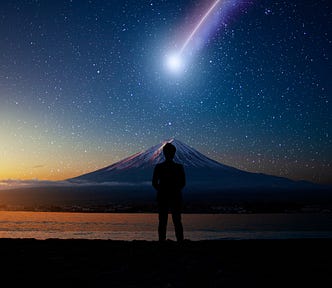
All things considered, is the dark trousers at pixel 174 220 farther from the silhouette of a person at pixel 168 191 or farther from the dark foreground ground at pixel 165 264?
the dark foreground ground at pixel 165 264

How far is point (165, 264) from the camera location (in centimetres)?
702

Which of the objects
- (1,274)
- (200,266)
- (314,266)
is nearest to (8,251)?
(1,274)

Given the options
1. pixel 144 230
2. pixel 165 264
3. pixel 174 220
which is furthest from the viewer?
pixel 144 230

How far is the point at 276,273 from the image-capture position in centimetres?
638

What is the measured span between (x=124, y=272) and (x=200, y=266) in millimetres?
1101

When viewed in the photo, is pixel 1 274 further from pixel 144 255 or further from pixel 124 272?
pixel 144 255

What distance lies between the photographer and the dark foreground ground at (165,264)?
5.91 m

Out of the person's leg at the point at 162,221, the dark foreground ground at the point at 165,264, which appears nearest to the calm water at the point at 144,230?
the person's leg at the point at 162,221

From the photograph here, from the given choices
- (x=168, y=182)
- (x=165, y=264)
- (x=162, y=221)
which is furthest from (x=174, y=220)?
(x=165, y=264)

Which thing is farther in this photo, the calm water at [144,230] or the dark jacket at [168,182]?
the calm water at [144,230]

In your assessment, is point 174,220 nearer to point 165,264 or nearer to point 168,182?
point 168,182

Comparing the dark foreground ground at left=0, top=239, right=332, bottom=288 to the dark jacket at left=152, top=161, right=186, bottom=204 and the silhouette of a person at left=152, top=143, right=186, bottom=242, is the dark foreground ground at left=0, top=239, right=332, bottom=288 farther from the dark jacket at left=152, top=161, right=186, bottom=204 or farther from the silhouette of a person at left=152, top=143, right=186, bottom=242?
the dark jacket at left=152, top=161, right=186, bottom=204

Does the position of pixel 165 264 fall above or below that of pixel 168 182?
below

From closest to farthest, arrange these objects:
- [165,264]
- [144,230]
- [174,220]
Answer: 1. [165,264]
2. [174,220]
3. [144,230]
